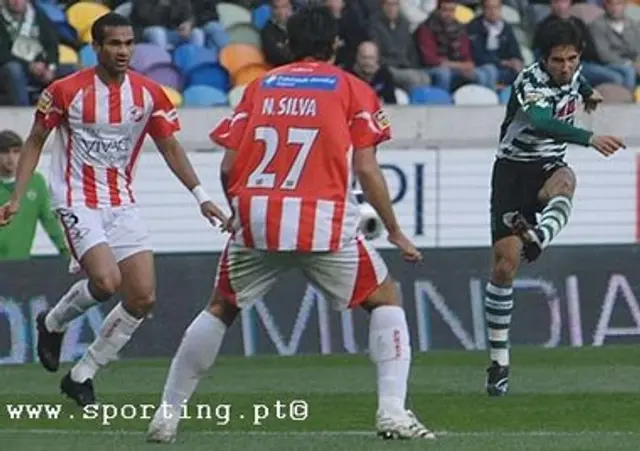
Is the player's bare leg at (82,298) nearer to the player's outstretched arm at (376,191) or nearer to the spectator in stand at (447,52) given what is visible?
the player's outstretched arm at (376,191)

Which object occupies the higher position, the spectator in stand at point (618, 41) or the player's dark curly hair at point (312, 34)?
the player's dark curly hair at point (312, 34)

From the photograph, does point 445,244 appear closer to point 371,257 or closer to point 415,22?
point 415,22

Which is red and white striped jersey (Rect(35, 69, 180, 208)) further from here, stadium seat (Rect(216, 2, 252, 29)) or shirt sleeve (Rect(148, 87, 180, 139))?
stadium seat (Rect(216, 2, 252, 29))

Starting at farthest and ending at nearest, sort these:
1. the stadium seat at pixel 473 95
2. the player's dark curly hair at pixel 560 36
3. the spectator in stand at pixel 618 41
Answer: the spectator in stand at pixel 618 41 → the stadium seat at pixel 473 95 → the player's dark curly hair at pixel 560 36

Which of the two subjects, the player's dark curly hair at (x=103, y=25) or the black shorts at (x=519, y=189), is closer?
the player's dark curly hair at (x=103, y=25)

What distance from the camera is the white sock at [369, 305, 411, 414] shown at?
9.52 m

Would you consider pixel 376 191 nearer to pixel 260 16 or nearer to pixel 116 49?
pixel 116 49

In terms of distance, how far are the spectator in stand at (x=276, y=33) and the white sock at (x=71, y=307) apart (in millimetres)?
9048

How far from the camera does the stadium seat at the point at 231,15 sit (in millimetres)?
22094

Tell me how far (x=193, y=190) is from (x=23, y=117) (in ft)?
26.1

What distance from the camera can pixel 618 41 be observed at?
75.0 ft

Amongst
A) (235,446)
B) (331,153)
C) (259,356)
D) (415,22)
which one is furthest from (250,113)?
(415,22)

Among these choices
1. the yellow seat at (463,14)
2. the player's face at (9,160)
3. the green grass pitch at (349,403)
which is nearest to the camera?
the green grass pitch at (349,403)

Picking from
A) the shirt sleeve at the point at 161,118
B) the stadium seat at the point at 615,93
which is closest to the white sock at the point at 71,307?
the shirt sleeve at the point at 161,118
